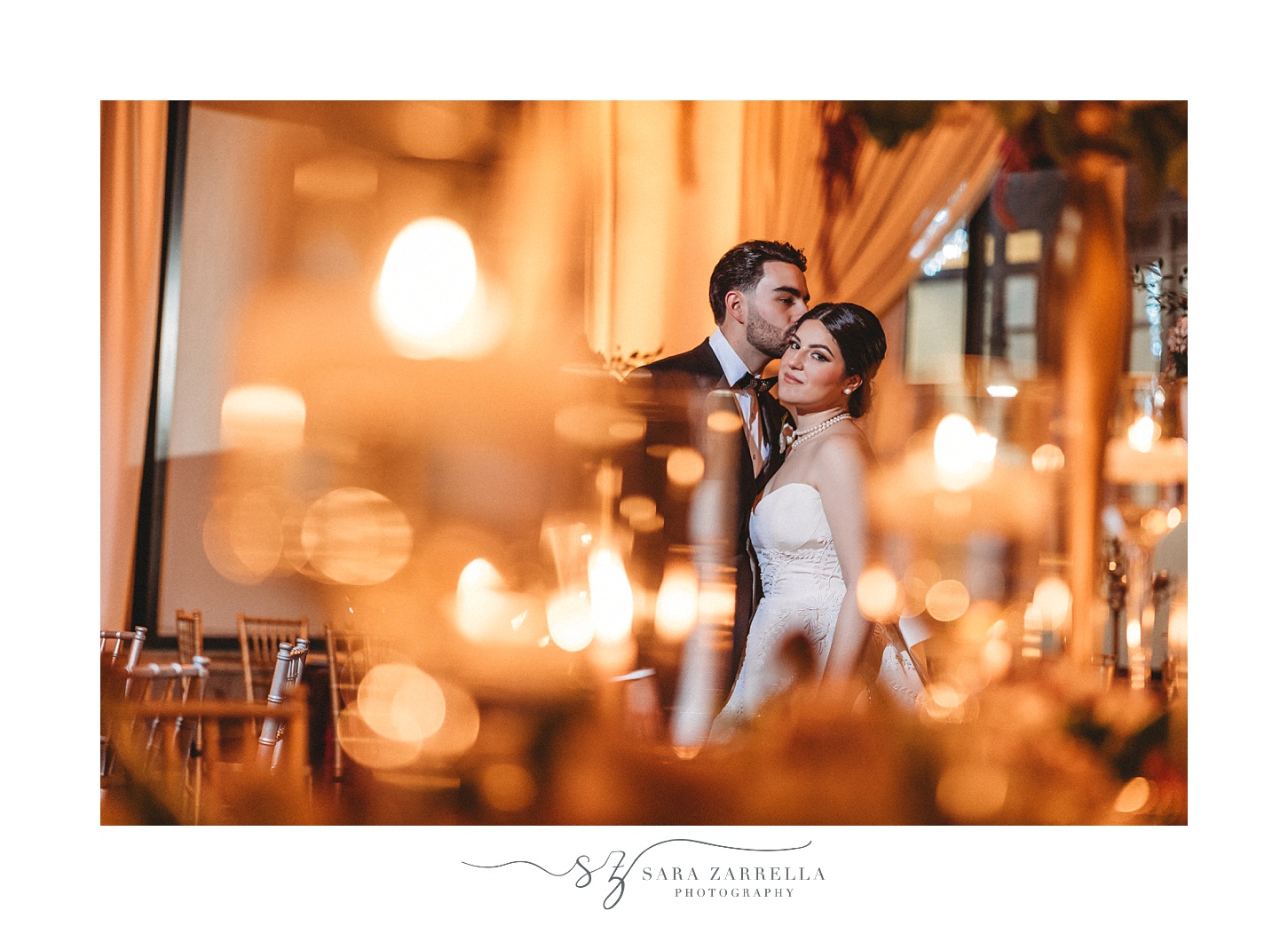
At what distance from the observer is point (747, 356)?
2793 mm

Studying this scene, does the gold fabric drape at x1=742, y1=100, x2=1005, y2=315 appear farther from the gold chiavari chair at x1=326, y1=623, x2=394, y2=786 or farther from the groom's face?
the gold chiavari chair at x1=326, y1=623, x2=394, y2=786

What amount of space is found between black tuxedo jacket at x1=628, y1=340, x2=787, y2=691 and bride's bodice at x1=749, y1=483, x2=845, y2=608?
0.20 ft

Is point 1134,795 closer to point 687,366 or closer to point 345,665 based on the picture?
point 687,366

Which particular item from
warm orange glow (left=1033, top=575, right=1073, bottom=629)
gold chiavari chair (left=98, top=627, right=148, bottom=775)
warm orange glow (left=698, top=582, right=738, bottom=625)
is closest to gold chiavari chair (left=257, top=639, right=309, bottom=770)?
gold chiavari chair (left=98, top=627, right=148, bottom=775)

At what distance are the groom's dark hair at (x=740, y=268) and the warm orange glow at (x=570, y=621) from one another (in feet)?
3.00

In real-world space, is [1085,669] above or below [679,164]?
below

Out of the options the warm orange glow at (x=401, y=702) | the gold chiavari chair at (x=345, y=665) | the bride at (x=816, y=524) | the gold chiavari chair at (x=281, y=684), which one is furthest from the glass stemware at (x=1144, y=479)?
the gold chiavari chair at (x=281, y=684)

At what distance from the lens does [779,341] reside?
2791 mm

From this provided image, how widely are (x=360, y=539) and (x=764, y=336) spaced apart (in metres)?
1.32

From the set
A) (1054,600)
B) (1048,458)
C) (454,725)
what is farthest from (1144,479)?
(454,725)
